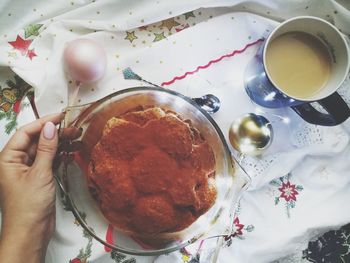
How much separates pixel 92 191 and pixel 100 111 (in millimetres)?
131

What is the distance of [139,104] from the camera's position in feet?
2.37

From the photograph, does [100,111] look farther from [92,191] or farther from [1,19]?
[1,19]

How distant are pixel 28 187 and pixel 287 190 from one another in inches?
19.2

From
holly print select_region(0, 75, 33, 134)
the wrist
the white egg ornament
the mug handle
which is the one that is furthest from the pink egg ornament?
the mug handle

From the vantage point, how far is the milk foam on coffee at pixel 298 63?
792 mm

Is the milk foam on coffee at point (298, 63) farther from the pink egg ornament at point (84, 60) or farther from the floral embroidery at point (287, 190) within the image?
the pink egg ornament at point (84, 60)

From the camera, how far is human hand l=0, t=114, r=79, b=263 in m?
0.69

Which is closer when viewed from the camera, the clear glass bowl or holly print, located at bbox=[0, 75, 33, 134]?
the clear glass bowl

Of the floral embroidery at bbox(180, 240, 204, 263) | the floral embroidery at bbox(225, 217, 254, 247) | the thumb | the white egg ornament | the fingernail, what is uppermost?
the white egg ornament

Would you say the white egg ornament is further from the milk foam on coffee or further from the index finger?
the milk foam on coffee

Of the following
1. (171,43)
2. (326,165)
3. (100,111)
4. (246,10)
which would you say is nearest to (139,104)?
(100,111)

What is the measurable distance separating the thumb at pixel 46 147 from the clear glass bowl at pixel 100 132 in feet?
0.11

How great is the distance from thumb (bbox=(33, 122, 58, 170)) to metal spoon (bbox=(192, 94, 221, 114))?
0.27 metres

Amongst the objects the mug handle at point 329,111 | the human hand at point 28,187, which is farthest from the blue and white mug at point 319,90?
the human hand at point 28,187
